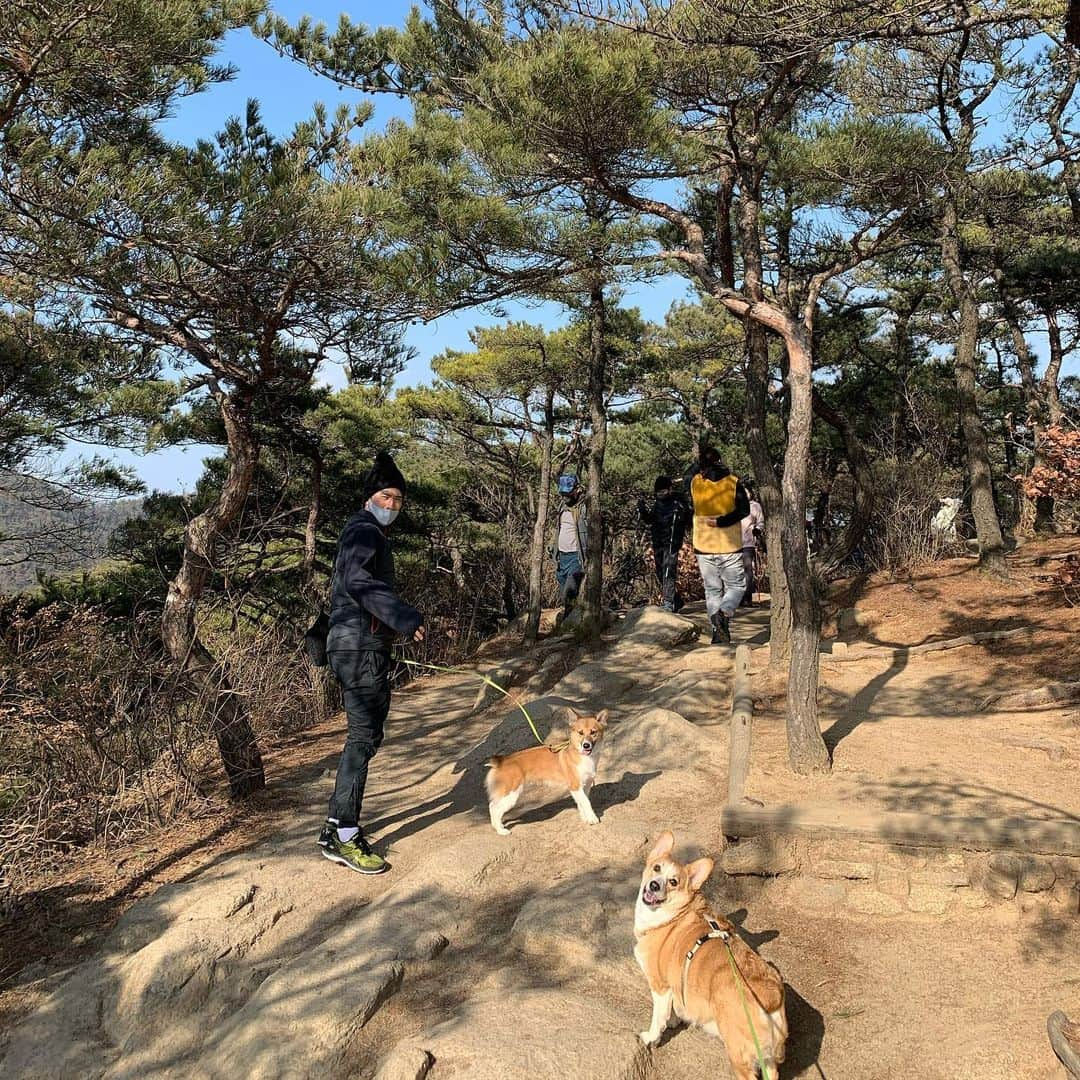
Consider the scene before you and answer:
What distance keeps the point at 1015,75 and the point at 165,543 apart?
11452 millimetres

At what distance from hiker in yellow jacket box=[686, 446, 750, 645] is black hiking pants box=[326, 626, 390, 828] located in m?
4.18

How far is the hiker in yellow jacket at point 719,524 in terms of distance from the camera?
789 cm

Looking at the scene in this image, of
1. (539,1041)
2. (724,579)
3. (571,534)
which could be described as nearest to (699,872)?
(539,1041)

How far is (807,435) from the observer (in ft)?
18.3

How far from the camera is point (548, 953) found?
12.0 ft

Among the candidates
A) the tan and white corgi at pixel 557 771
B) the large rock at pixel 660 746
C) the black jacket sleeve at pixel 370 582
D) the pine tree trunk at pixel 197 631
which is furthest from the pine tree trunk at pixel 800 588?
the pine tree trunk at pixel 197 631

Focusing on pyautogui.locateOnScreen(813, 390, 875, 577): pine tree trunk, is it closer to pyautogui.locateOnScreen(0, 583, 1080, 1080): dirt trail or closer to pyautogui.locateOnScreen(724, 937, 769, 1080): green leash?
pyautogui.locateOnScreen(0, 583, 1080, 1080): dirt trail

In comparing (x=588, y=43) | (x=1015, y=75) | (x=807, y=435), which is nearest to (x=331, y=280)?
(x=588, y=43)

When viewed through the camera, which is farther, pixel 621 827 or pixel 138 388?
pixel 138 388

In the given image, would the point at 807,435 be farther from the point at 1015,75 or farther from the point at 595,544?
the point at 1015,75

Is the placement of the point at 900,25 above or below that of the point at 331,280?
above

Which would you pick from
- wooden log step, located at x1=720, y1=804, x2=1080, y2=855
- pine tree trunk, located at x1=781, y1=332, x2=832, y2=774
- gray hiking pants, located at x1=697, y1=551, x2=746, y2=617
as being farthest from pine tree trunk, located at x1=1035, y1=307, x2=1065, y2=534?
wooden log step, located at x1=720, y1=804, x2=1080, y2=855

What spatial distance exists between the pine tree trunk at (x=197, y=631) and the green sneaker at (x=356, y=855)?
162cm

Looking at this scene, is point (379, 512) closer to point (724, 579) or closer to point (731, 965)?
point (731, 965)
